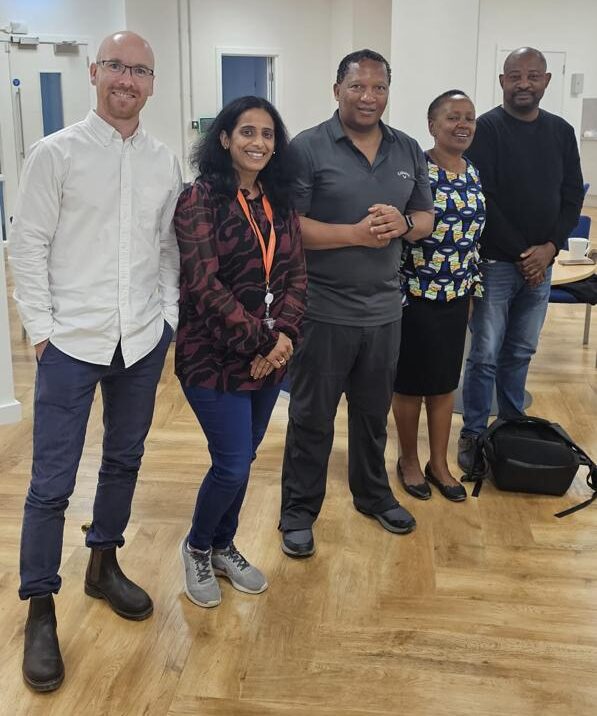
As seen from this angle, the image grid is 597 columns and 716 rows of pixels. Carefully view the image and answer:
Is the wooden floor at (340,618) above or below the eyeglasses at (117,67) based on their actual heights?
below

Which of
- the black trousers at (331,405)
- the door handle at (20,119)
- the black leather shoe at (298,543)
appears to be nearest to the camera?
the black trousers at (331,405)

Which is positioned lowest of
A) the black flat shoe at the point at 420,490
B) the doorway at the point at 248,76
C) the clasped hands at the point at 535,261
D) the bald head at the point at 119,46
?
the black flat shoe at the point at 420,490

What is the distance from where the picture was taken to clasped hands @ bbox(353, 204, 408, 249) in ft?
8.07

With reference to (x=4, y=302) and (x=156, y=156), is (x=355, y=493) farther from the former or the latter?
(x=4, y=302)

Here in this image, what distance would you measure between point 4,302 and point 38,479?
2.06 meters

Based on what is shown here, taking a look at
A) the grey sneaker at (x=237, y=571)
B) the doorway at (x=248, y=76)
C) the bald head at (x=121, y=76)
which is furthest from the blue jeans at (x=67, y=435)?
the doorway at (x=248, y=76)

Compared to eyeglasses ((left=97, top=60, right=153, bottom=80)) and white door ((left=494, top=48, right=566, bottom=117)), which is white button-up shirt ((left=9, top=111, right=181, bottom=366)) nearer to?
eyeglasses ((left=97, top=60, right=153, bottom=80))

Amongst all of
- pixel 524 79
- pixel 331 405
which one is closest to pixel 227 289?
pixel 331 405

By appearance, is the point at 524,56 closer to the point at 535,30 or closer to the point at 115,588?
the point at 115,588

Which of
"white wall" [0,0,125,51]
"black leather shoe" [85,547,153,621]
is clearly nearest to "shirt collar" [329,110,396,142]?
"black leather shoe" [85,547,153,621]

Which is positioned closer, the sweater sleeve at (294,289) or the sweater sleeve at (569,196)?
the sweater sleeve at (294,289)

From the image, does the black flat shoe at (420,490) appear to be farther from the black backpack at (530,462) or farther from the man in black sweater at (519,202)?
the man in black sweater at (519,202)

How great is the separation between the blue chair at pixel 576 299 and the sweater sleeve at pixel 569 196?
4.34ft

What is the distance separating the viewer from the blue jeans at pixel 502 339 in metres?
3.35
